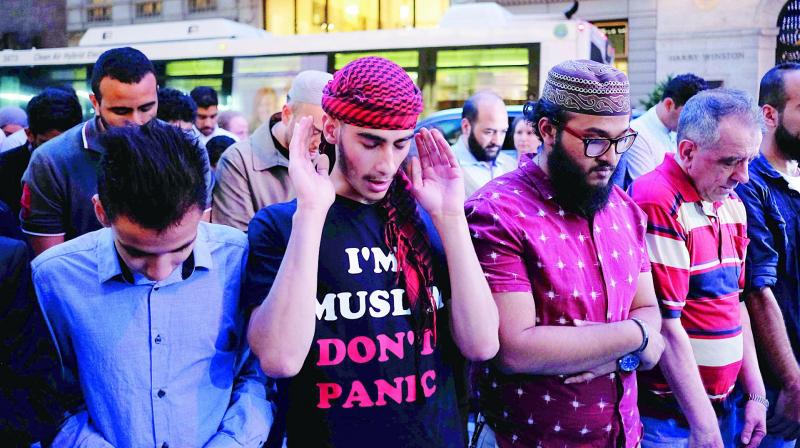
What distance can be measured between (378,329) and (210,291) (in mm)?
505

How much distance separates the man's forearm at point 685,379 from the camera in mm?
2496

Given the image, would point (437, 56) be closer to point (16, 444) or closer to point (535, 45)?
point (535, 45)

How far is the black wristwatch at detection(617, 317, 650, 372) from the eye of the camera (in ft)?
7.18

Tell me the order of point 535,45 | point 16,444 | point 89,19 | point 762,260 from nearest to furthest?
point 16,444, point 762,260, point 535,45, point 89,19

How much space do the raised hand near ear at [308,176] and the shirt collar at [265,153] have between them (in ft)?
5.44

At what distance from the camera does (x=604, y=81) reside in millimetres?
2262

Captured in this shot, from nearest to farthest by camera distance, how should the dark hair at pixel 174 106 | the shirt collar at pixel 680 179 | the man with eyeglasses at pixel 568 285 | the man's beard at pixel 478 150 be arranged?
the man with eyeglasses at pixel 568 285 → the shirt collar at pixel 680 179 → the man's beard at pixel 478 150 → the dark hair at pixel 174 106

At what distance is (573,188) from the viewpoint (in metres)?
2.28

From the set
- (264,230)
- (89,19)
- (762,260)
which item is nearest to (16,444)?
(264,230)

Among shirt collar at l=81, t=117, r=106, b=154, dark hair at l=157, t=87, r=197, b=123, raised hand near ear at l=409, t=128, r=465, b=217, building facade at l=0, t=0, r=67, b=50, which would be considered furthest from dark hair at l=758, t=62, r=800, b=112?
building facade at l=0, t=0, r=67, b=50

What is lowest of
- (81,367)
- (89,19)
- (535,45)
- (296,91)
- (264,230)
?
(81,367)

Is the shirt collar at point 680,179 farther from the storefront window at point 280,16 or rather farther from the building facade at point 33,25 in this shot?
the building facade at point 33,25

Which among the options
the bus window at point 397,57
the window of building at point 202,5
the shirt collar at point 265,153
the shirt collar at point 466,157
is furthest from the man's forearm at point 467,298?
the window of building at point 202,5

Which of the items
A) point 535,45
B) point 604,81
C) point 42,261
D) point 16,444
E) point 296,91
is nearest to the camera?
point 16,444
